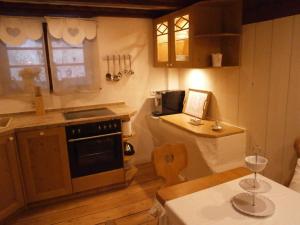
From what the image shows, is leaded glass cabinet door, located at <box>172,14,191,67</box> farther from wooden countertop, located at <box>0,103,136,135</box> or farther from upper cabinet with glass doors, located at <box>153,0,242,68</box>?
wooden countertop, located at <box>0,103,136,135</box>

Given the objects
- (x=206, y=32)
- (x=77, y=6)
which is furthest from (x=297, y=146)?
(x=77, y=6)

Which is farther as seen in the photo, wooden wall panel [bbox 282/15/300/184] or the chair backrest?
wooden wall panel [bbox 282/15/300/184]

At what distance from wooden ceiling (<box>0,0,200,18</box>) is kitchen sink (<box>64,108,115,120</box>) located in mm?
1184

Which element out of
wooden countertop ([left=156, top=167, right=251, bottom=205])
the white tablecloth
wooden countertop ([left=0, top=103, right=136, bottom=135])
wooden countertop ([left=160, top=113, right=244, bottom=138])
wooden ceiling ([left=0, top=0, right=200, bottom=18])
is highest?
wooden ceiling ([left=0, top=0, right=200, bottom=18])

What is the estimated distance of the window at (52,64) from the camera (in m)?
2.75

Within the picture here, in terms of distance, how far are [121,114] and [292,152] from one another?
1.73m

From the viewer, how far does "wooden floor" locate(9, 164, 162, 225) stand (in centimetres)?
234

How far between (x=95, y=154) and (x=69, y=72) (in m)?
1.10

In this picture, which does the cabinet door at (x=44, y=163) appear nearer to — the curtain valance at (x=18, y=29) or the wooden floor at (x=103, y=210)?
the wooden floor at (x=103, y=210)

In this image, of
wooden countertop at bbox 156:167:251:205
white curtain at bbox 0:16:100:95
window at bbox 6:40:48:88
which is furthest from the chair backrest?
window at bbox 6:40:48:88

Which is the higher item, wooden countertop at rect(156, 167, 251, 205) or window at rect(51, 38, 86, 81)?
window at rect(51, 38, 86, 81)

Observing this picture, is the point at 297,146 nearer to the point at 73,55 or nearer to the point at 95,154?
the point at 95,154

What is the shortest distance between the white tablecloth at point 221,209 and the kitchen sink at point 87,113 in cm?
162

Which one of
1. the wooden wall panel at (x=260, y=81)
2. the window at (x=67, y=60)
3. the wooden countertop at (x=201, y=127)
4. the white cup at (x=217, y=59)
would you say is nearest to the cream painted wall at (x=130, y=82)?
the window at (x=67, y=60)
